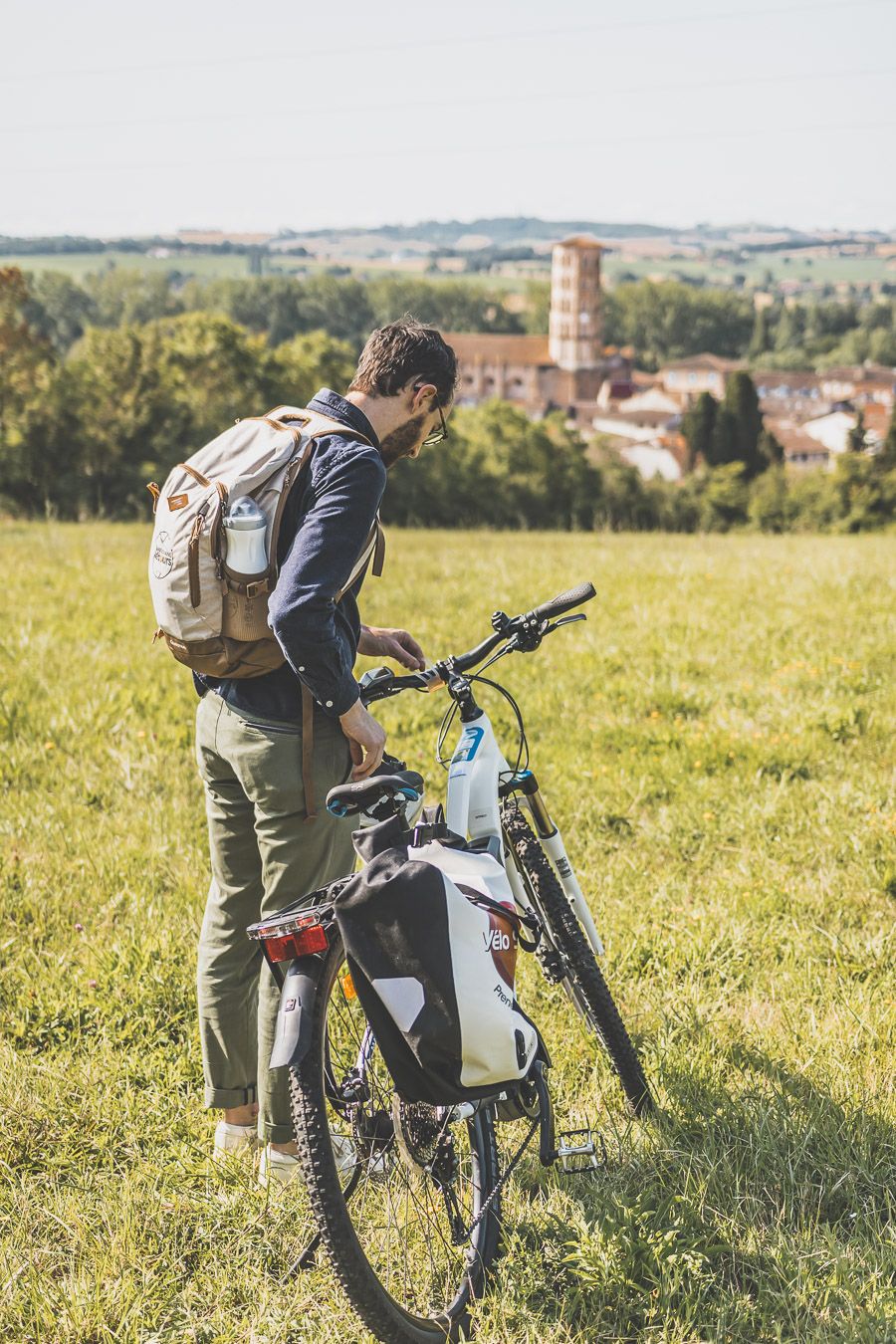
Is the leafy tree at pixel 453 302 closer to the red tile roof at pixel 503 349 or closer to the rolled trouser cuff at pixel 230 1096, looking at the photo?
the red tile roof at pixel 503 349

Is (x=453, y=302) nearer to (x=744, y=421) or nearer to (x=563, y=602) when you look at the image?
(x=744, y=421)

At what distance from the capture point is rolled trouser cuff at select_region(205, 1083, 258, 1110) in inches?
137

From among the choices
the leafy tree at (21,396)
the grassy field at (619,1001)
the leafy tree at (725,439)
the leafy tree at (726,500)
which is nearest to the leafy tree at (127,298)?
the leafy tree at (725,439)

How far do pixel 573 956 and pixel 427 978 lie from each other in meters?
1.17

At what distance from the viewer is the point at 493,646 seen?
128 inches

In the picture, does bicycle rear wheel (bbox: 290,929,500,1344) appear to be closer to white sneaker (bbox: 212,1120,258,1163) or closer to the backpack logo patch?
white sneaker (bbox: 212,1120,258,1163)

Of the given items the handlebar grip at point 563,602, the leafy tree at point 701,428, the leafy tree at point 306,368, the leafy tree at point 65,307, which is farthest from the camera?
the leafy tree at point 701,428

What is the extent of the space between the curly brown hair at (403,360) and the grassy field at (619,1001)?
2.23m

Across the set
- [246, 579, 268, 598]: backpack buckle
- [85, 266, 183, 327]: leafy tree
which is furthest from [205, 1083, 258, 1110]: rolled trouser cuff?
[85, 266, 183, 327]: leafy tree

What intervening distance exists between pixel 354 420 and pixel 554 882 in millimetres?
1498

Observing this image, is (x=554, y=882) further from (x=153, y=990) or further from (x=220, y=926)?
(x=153, y=990)

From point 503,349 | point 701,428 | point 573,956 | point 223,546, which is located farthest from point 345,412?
point 503,349

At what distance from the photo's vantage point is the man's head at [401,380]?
10.0 feet

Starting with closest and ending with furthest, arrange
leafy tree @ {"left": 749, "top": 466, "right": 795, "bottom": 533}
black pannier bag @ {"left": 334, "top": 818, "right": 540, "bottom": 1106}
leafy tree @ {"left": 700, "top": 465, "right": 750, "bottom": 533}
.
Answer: black pannier bag @ {"left": 334, "top": 818, "right": 540, "bottom": 1106}, leafy tree @ {"left": 749, "top": 466, "right": 795, "bottom": 533}, leafy tree @ {"left": 700, "top": 465, "right": 750, "bottom": 533}
